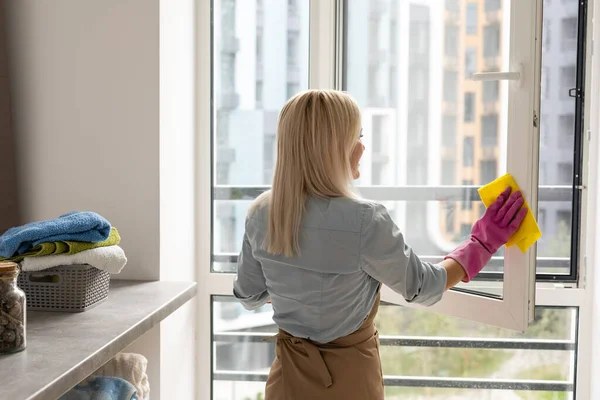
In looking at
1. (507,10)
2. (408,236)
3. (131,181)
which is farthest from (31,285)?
(507,10)

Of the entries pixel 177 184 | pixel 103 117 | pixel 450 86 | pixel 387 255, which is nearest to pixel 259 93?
pixel 177 184

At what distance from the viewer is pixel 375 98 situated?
1.88 m

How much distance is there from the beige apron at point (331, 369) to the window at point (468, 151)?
0.53 meters

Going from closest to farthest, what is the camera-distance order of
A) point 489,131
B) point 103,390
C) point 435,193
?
point 103,390, point 489,131, point 435,193

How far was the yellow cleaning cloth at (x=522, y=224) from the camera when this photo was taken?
1.56 m

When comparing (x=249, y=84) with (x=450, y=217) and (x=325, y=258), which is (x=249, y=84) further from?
(x=325, y=258)

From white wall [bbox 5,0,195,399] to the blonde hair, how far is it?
0.54 metres

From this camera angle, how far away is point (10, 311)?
3.71ft

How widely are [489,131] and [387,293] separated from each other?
0.55 metres

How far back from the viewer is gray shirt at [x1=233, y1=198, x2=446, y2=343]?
132cm

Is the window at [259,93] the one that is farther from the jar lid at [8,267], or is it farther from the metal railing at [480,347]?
the jar lid at [8,267]

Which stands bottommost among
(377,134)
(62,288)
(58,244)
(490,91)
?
(62,288)

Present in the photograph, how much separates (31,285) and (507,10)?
1271mm

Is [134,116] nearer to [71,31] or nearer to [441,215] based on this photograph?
[71,31]
